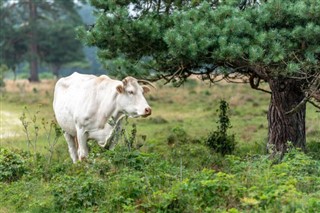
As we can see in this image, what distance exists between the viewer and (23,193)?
25.3ft

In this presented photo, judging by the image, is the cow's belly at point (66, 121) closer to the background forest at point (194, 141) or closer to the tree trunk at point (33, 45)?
the background forest at point (194, 141)

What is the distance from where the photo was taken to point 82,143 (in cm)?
931

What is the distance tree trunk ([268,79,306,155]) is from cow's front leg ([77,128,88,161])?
2993 mm

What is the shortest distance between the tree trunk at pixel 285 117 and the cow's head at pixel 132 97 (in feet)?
7.46

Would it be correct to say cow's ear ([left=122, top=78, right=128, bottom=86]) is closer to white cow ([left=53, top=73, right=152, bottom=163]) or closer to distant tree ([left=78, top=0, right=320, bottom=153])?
white cow ([left=53, top=73, right=152, bottom=163])

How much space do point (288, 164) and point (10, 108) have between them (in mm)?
16170

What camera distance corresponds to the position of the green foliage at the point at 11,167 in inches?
348

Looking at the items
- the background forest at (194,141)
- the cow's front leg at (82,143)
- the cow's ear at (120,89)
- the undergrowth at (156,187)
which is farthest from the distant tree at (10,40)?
the undergrowth at (156,187)

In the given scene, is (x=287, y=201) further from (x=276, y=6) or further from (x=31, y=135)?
(x=31, y=135)

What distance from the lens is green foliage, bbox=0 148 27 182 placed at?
884cm

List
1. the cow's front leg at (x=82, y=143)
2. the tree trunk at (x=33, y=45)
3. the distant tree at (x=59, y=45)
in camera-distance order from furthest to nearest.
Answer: the distant tree at (x=59, y=45) < the tree trunk at (x=33, y=45) < the cow's front leg at (x=82, y=143)

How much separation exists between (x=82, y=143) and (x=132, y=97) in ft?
3.61

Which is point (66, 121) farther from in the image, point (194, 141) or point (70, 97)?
point (194, 141)

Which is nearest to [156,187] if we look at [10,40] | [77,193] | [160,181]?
[160,181]
